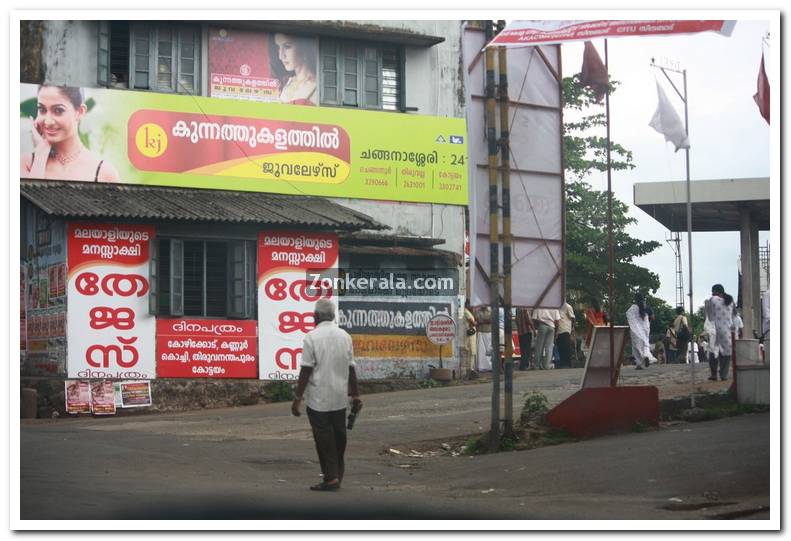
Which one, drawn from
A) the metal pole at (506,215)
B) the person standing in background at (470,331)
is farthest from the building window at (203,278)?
the metal pole at (506,215)

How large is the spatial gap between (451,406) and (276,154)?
681cm

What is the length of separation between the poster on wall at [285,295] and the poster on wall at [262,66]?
9.01ft

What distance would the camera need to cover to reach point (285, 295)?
72.8 feet

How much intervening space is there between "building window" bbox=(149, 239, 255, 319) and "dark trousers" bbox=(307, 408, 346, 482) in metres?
11.1

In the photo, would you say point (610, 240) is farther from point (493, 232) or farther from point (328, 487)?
point (328, 487)

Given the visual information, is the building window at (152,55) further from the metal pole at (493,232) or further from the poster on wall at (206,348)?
the metal pole at (493,232)

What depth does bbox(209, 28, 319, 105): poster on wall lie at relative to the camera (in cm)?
2266

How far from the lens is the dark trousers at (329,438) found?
33.9ft

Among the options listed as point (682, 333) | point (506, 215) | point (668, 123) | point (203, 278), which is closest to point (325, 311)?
point (506, 215)

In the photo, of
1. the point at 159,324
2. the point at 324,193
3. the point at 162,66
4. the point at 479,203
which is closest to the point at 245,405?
the point at 159,324

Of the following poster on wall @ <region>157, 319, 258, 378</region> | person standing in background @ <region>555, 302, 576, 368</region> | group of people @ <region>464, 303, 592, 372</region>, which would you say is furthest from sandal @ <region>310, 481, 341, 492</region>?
person standing in background @ <region>555, 302, 576, 368</region>

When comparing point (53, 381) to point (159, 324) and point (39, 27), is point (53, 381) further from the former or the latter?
point (39, 27)

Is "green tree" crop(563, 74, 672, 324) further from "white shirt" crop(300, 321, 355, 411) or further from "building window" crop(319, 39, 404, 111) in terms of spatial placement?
"white shirt" crop(300, 321, 355, 411)

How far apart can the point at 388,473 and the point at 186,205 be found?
9.87 meters
